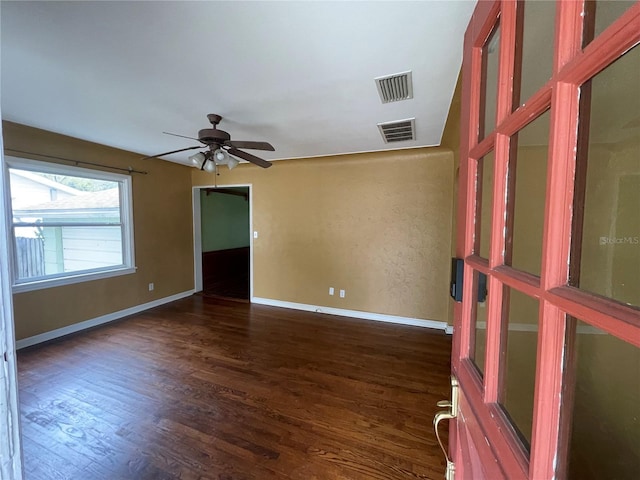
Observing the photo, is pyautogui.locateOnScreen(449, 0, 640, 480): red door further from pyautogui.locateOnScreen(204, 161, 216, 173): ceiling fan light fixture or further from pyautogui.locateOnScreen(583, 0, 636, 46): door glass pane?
pyautogui.locateOnScreen(204, 161, 216, 173): ceiling fan light fixture

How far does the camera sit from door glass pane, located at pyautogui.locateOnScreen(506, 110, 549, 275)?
490 mm

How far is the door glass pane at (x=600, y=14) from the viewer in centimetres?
36

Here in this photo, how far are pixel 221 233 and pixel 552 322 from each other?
6.23 metres

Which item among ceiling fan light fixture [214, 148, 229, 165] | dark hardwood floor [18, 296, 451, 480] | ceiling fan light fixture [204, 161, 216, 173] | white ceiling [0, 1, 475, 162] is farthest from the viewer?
ceiling fan light fixture [204, 161, 216, 173]

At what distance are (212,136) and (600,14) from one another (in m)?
2.32

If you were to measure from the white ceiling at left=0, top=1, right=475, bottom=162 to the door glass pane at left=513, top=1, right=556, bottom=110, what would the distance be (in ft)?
2.88

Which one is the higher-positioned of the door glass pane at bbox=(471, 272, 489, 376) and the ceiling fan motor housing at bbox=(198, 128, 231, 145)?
the ceiling fan motor housing at bbox=(198, 128, 231, 145)

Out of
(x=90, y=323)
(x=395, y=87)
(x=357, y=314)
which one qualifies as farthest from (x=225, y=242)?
(x=395, y=87)

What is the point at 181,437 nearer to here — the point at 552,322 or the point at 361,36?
the point at 552,322

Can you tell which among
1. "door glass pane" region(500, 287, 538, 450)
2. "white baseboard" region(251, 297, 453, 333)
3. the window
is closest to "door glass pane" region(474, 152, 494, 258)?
"door glass pane" region(500, 287, 538, 450)

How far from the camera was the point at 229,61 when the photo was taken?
164 cm

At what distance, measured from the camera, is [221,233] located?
239 inches

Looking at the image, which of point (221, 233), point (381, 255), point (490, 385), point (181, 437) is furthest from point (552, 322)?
point (221, 233)

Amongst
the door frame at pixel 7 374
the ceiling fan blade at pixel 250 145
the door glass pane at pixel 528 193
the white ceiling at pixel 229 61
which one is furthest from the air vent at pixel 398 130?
the door frame at pixel 7 374
